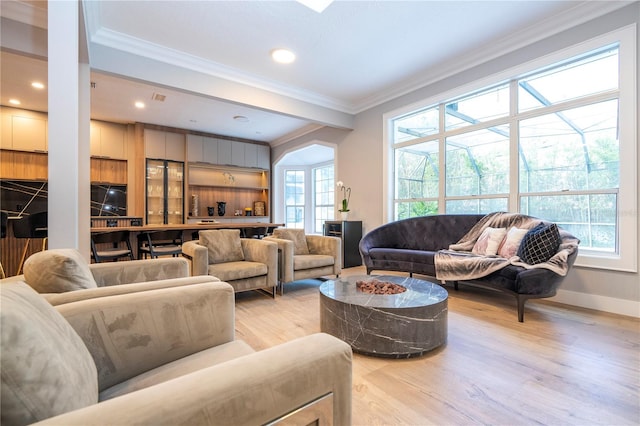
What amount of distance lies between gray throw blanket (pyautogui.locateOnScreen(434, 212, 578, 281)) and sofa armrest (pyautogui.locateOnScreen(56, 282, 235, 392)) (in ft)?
8.40

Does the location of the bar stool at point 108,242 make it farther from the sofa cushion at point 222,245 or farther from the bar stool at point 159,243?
the sofa cushion at point 222,245

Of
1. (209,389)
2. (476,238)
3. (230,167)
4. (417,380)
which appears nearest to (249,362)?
(209,389)

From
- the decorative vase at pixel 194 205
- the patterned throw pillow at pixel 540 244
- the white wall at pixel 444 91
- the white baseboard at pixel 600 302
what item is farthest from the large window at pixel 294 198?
the white baseboard at pixel 600 302

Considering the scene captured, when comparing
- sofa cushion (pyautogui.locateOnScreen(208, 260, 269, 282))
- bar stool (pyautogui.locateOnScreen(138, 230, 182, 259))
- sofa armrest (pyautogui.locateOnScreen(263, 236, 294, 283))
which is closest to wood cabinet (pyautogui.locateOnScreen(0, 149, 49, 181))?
bar stool (pyautogui.locateOnScreen(138, 230, 182, 259))

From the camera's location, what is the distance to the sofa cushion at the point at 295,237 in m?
4.06

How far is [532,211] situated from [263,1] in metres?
3.65

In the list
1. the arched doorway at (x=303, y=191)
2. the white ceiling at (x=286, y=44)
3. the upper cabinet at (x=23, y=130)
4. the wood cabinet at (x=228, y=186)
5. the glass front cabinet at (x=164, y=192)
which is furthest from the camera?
the arched doorway at (x=303, y=191)

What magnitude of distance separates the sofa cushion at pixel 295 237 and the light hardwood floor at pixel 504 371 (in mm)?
1307

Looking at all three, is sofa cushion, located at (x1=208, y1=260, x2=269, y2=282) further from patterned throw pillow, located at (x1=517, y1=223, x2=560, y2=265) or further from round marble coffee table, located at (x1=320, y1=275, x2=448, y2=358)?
patterned throw pillow, located at (x1=517, y1=223, x2=560, y2=265)

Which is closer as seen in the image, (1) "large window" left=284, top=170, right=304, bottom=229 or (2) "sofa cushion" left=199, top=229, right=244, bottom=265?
(2) "sofa cushion" left=199, top=229, right=244, bottom=265

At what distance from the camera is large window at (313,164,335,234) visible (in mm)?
7605

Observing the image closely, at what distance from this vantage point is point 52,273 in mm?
1229

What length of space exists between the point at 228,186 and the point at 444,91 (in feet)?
17.0

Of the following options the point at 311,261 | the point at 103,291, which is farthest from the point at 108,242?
the point at 103,291
